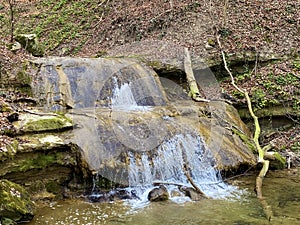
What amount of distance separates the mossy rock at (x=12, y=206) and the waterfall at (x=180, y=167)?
7.43 feet

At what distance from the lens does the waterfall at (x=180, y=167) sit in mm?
7570

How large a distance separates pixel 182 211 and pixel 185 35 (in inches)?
399

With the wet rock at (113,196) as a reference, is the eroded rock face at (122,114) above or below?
above

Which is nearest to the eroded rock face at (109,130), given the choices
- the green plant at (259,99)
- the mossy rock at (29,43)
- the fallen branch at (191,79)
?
the fallen branch at (191,79)

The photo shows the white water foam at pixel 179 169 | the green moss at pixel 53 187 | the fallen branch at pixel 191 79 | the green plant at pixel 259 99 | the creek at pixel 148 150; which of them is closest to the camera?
the creek at pixel 148 150

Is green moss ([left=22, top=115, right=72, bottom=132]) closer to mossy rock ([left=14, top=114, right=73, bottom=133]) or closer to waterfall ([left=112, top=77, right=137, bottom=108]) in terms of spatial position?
mossy rock ([left=14, top=114, right=73, bottom=133])

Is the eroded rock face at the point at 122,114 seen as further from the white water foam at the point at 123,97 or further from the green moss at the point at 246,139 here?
the green moss at the point at 246,139

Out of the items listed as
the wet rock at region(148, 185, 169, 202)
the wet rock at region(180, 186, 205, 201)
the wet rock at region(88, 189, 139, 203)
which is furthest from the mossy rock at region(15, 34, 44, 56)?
the wet rock at region(180, 186, 205, 201)

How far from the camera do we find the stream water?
5.81 metres

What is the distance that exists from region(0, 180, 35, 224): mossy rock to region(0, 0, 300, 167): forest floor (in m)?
1.13

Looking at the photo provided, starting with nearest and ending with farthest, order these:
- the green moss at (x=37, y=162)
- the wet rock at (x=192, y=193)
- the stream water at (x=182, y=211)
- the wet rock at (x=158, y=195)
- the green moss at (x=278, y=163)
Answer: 1. the stream water at (x=182, y=211)
2. the green moss at (x=37, y=162)
3. the wet rock at (x=158, y=195)
4. the wet rock at (x=192, y=193)
5. the green moss at (x=278, y=163)

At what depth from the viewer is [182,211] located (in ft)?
20.6

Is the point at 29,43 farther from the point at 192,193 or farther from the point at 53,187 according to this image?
the point at 192,193

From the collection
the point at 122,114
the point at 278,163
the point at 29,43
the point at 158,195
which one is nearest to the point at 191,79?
the point at 122,114
